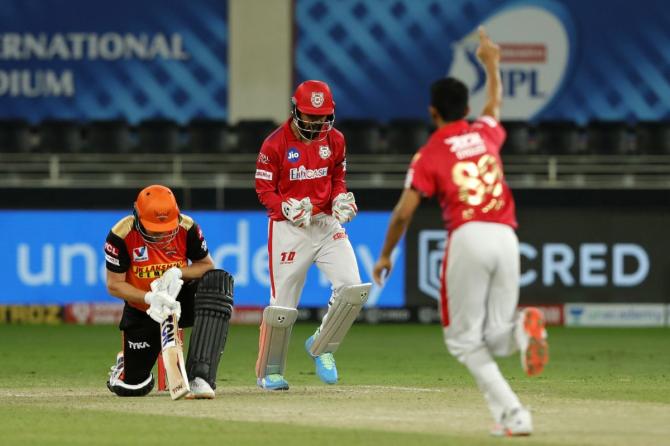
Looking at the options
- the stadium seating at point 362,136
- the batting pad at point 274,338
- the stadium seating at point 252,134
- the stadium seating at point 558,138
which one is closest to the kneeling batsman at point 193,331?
the batting pad at point 274,338

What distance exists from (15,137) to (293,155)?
11.9 meters

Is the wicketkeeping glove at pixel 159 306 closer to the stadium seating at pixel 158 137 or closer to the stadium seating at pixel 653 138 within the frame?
the stadium seating at pixel 158 137

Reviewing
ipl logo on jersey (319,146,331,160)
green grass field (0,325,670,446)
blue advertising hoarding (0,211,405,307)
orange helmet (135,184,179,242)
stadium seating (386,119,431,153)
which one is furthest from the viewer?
stadium seating (386,119,431,153)

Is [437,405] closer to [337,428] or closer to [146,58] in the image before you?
[337,428]

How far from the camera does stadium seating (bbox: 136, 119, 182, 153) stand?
835 inches

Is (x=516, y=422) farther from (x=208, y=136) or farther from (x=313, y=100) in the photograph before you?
(x=208, y=136)

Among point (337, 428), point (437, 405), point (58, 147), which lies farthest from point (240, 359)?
point (58, 147)

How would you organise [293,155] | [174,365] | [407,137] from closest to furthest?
[174,365] → [293,155] → [407,137]

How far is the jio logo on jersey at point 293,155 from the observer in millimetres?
10180

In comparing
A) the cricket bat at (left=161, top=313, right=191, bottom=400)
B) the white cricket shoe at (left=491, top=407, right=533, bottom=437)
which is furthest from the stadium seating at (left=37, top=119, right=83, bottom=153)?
the white cricket shoe at (left=491, top=407, right=533, bottom=437)

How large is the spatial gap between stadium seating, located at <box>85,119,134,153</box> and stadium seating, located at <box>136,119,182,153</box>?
20cm

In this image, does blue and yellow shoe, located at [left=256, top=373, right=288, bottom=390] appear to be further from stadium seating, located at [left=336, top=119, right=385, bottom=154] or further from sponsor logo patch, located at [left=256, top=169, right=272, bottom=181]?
stadium seating, located at [left=336, top=119, right=385, bottom=154]

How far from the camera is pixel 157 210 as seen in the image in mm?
9391

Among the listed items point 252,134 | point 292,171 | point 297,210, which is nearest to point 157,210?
point 297,210
